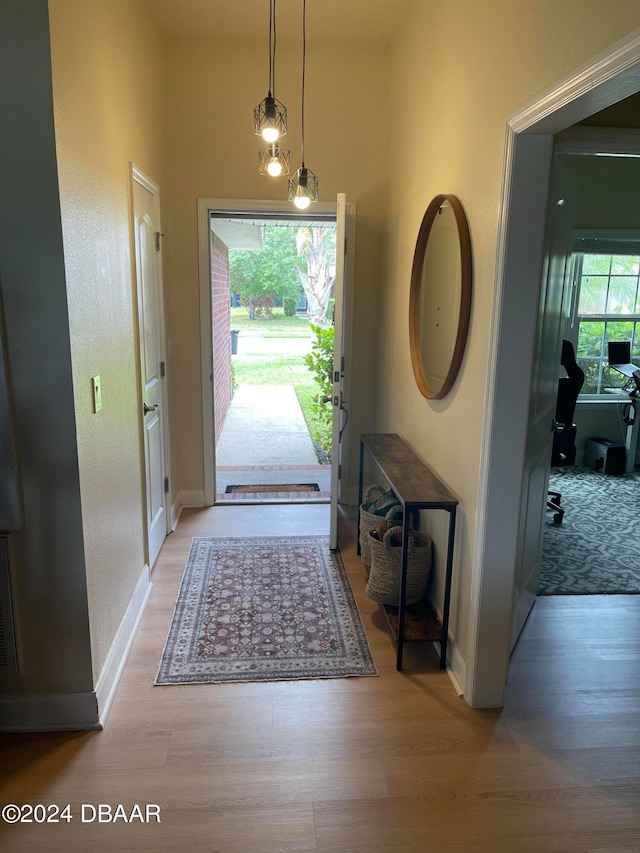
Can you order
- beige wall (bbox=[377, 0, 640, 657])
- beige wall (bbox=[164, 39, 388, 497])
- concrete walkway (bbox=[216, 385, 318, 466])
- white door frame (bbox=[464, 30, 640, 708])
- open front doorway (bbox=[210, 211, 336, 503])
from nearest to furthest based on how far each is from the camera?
beige wall (bbox=[377, 0, 640, 657])
white door frame (bbox=[464, 30, 640, 708])
beige wall (bbox=[164, 39, 388, 497])
open front doorway (bbox=[210, 211, 336, 503])
concrete walkway (bbox=[216, 385, 318, 466])

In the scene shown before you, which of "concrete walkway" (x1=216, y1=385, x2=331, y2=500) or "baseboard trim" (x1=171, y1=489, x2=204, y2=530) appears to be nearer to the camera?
"baseboard trim" (x1=171, y1=489, x2=204, y2=530)

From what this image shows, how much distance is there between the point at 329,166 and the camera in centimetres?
396

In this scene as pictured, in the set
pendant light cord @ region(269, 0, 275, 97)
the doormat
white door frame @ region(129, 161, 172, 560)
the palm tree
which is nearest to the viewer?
white door frame @ region(129, 161, 172, 560)

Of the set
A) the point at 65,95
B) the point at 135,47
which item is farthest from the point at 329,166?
the point at 65,95

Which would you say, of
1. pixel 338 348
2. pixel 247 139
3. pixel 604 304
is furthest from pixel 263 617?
pixel 604 304

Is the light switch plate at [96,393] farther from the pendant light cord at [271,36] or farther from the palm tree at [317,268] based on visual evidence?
the palm tree at [317,268]

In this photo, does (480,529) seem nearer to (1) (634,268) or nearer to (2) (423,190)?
(2) (423,190)

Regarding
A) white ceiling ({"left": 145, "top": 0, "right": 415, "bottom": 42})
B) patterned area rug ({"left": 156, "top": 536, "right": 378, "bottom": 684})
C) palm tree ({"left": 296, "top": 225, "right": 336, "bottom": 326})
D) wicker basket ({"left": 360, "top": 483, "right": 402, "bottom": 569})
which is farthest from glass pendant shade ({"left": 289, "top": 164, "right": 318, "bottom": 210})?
palm tree ({"left": 296, "top": 225, "right": 336, "bottom": 326})

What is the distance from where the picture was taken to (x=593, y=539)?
392 centimetres

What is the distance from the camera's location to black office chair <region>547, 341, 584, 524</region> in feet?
12.5

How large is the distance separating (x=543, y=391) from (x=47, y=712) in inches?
95.2

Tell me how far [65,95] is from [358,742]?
2.41 metres

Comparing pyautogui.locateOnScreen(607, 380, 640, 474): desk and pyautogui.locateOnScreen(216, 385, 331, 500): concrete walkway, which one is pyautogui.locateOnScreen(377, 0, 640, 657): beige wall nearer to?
pyautogui.locateOnScreen(216, 385, 331, 500): concrete walkway

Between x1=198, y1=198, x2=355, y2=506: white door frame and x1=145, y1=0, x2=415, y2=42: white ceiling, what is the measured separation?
98 centimetres
